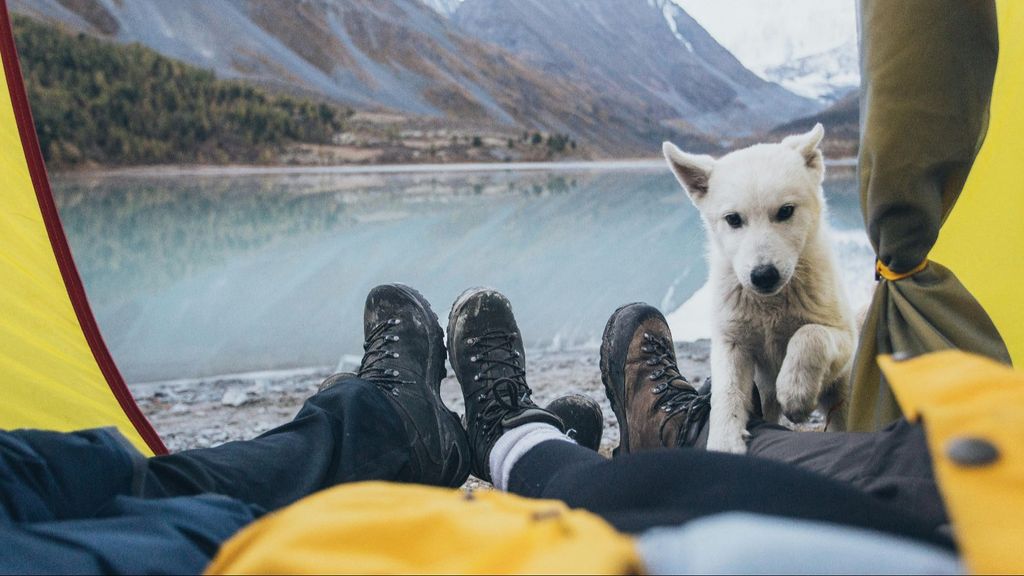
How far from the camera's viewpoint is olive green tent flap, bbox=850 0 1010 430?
1096 millimetres

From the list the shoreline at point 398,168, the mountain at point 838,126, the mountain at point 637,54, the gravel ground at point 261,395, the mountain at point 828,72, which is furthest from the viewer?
the shoreline at point 398,168

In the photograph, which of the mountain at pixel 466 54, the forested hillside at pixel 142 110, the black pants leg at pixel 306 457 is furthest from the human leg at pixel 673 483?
the forested hillside at pixel 142 110

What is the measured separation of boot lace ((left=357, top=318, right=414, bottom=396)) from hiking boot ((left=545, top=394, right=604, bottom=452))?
0.41 m

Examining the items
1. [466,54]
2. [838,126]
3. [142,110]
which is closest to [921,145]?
[838,126]

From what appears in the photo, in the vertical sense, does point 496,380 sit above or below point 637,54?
below

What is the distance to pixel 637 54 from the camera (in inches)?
229

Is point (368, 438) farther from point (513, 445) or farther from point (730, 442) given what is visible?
point (730, 442)

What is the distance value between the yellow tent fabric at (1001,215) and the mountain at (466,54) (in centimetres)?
391

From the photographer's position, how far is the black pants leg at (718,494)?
532 mm

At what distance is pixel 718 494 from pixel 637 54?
18.6 ft

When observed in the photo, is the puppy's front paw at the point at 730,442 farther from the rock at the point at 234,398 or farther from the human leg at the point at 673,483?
the rock at the point at 234,398

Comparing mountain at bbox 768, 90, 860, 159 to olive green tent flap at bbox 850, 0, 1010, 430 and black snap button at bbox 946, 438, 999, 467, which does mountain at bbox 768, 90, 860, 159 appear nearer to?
olive green tent flap at bbox 850, 0, 1010, 430

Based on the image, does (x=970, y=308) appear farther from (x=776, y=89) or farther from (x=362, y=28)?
(x=362, y=28)

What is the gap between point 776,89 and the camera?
5180 millimetres
